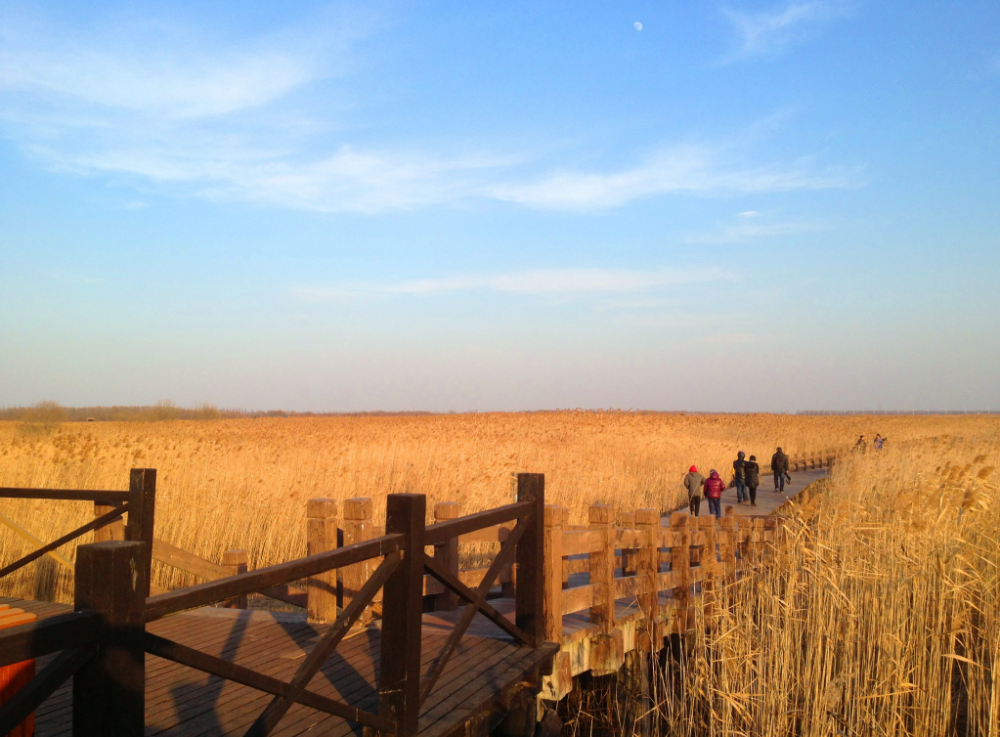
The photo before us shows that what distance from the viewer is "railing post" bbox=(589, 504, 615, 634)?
20.2 feet

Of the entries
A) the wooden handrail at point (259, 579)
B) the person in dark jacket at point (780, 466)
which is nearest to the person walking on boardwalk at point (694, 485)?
the person in dark jacket at point (780, 466)

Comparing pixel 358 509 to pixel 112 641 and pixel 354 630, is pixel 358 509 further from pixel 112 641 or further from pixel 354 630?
pixel 112 641

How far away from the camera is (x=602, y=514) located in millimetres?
6152

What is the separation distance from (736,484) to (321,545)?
649 inches

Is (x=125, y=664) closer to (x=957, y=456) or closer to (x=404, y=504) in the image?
(x=404, y=504)

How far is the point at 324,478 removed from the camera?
1446 centimetres

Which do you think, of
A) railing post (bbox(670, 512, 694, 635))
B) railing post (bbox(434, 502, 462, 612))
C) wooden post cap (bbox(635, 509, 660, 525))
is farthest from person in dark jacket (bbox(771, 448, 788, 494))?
railing post (bbox(434, 502, 462, 612))

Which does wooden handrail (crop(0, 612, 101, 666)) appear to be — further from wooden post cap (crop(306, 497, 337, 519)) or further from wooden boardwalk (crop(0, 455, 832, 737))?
wooden post cap (crop(306, 497, 337, 519))

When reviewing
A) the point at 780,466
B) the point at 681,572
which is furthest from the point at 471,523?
the point at 780,466

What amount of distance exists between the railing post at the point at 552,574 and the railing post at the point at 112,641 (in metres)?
3.66

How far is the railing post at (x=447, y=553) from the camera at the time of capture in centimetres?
586

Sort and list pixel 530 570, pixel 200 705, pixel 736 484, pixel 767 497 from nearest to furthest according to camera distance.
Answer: pixel 200 705 < pixel 530 570 < pixel 736 484 < pixel 767 497

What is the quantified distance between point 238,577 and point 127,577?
1.86ft

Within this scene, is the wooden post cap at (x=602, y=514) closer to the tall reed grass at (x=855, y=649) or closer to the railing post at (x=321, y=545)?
the tall reed grass at (x=855, y=649)
